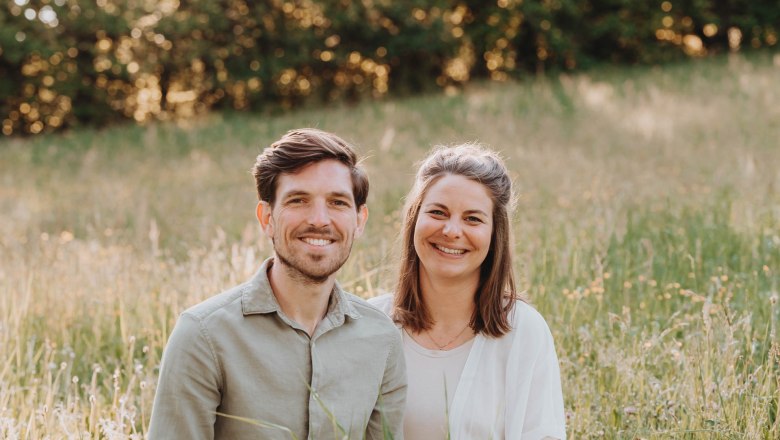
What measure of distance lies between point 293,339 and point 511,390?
38.3 inches

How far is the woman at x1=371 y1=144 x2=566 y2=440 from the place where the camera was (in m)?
3.15

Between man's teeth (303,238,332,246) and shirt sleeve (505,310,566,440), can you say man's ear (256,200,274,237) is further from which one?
shirt sleeve (505,310,566,440)

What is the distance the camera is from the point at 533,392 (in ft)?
10.3

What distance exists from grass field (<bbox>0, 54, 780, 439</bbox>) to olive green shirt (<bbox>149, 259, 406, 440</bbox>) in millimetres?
622

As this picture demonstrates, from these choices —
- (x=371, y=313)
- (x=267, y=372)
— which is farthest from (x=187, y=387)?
(x=371, y=313)

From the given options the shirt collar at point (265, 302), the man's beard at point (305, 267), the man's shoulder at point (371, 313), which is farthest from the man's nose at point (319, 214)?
the man's shoulder at point (371, 313)

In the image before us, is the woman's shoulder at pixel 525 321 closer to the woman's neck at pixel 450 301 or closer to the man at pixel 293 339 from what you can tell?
the woman's neck at pixel 450 301

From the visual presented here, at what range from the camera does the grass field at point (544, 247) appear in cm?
358

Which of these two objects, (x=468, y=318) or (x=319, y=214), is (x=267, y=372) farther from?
(x=468, y=318)

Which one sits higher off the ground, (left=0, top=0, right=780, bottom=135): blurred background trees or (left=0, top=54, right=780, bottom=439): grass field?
(left=0, top=0, right=780, bottom=135): blurred background trees

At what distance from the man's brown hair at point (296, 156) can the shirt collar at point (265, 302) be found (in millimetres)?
293

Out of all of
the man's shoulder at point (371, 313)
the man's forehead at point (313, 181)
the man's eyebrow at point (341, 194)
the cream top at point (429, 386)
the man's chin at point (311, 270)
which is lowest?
the cream top at point (429, 386)

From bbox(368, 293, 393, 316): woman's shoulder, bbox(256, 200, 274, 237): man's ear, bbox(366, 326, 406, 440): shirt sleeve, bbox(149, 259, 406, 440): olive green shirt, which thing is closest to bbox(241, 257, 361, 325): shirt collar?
bbox(149, 259, 406, 440): olive green shirt

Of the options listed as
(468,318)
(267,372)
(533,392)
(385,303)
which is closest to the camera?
(267,372)
